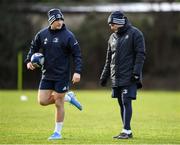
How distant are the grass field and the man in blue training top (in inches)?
27.6

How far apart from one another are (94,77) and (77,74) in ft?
102

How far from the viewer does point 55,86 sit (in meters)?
13.2

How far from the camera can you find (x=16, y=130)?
48.7 feet

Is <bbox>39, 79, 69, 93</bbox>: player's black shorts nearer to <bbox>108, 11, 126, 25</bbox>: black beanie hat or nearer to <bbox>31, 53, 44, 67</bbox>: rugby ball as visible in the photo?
<bbox>31, 53, 44, 67</bbox>: rugby ball

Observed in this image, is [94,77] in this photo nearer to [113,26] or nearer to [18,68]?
[18,68]

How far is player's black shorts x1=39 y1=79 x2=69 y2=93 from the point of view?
13188 millimetres

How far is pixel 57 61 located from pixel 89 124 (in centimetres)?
385

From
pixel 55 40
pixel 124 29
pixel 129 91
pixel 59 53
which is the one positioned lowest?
pixel 129 91

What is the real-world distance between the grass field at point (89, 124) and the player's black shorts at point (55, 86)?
87cm

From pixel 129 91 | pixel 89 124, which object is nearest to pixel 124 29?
pixel 129 91

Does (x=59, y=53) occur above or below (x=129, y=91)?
above

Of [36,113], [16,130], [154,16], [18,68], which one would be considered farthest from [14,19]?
[16,130]

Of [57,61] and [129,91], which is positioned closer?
[57,61]

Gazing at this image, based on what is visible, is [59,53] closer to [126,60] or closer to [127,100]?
[126,60]
